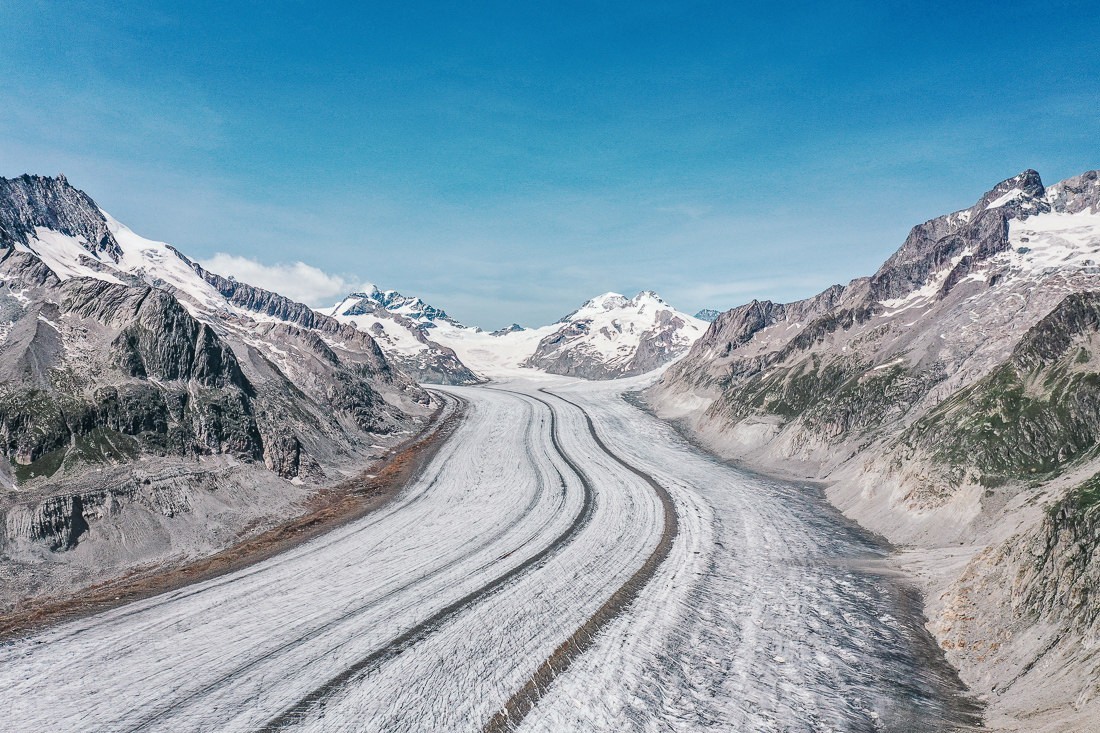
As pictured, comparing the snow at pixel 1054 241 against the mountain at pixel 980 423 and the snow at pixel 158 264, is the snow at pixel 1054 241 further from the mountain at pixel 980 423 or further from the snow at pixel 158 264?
the snow at pixel 158 264

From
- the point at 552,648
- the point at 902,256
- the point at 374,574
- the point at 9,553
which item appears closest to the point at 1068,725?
the point at 552,648

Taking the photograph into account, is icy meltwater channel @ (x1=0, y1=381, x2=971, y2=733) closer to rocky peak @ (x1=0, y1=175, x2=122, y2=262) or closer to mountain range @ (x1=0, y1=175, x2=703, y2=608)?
mountain range @ (x1=0, y1=175, x2=703, y2=608)

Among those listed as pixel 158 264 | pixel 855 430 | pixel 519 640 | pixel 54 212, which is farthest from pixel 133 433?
pixel 158 264

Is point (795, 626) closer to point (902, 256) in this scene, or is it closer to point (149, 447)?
point (149, 447)

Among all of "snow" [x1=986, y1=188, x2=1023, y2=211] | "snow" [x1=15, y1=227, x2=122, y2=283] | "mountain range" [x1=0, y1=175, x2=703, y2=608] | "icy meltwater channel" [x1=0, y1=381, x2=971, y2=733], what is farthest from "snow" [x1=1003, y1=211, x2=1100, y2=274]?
"snow" [x1=15, y1=227, x2=122, y2=283]

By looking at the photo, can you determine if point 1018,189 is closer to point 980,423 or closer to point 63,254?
point 980,423

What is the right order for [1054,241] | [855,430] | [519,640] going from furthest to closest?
[1054,241]
[855,430]
[519,640]

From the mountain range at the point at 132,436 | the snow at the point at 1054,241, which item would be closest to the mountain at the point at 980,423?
the snow at the point at 1054,241
